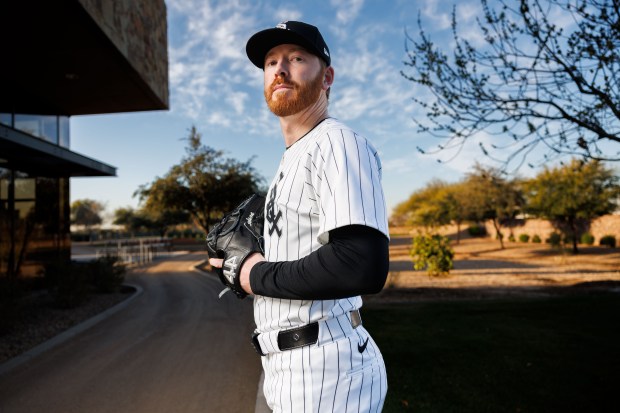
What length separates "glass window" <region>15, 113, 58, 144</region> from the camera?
41.2ft

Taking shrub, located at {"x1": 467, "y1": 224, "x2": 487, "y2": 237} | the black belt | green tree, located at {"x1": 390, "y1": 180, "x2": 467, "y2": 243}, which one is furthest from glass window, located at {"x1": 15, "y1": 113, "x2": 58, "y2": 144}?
shrub, located at {"x1": 467, "y1": 224, "x2": 487, "y2": 237}

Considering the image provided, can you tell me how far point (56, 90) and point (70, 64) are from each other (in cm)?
296

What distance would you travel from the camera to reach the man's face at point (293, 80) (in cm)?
152

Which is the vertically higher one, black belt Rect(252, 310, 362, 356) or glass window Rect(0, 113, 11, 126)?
glass window Rect(0, 113, 11, 126)

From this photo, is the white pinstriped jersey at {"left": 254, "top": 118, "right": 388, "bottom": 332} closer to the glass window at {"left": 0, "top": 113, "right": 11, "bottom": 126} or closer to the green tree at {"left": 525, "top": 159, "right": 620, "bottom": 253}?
the glass window at {"left": 0, "top": 113, "right": 11, "bottom": 126}

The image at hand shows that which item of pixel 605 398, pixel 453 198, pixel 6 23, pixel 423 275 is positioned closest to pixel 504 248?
pixel 453 198

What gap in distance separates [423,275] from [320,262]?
18.3 m

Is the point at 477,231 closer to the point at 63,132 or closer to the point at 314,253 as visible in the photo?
the point at 63,132

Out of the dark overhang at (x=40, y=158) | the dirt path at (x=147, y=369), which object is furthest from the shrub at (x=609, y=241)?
the dark overhang at (x=40, y=158)

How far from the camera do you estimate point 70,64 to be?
31.0 feet

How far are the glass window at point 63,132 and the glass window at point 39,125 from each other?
0.18 metres

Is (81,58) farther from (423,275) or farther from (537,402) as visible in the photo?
(423,275)

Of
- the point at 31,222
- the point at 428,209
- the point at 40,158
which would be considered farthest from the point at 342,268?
the point at 428,209

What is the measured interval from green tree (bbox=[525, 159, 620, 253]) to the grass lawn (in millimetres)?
20535
